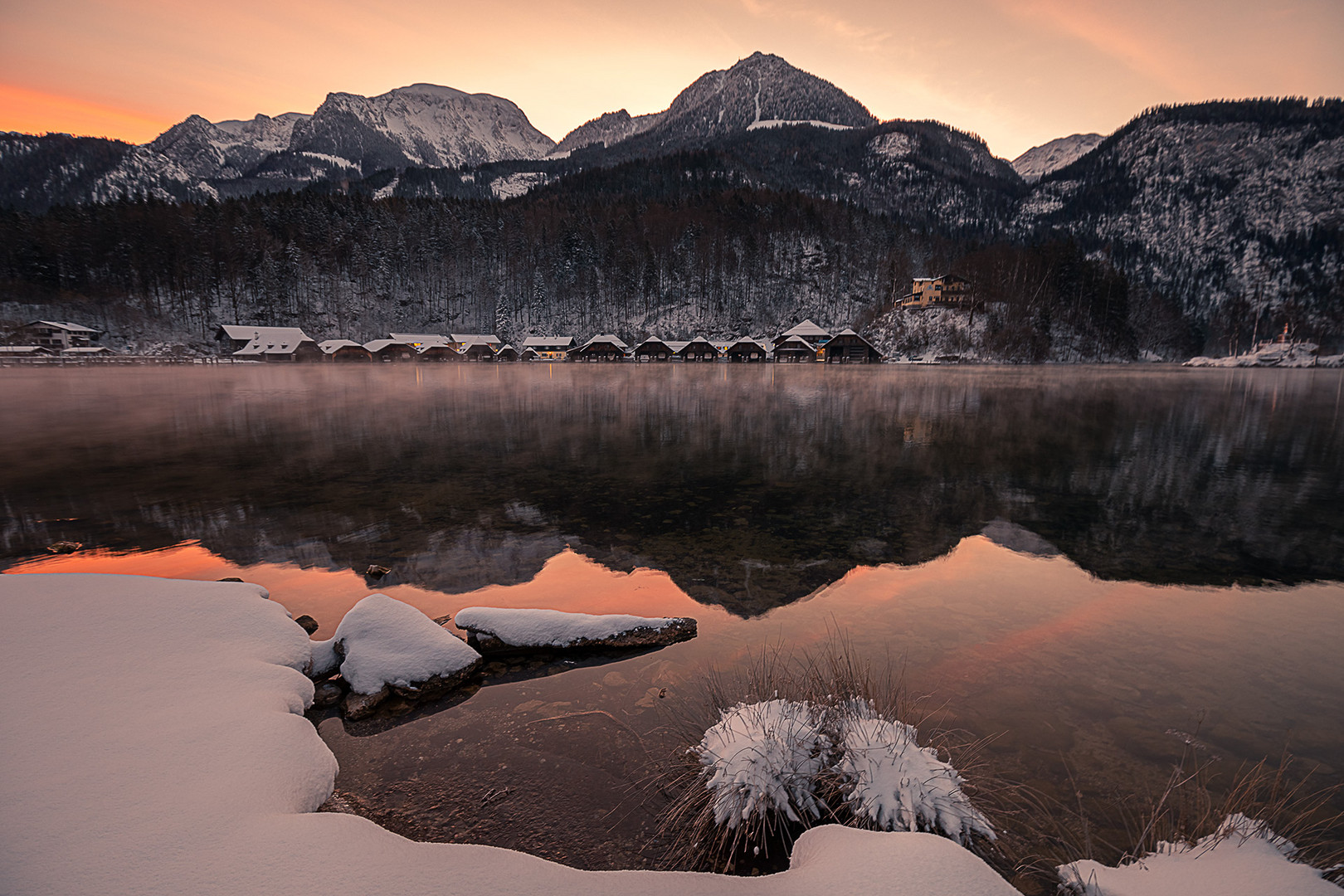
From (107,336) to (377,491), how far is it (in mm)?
149023

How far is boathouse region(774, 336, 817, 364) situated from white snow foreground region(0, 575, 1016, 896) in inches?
4404

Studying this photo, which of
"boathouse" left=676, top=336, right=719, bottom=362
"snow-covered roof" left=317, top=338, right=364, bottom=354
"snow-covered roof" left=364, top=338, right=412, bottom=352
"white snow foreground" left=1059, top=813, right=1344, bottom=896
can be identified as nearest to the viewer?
"white snow foreground" left=1059, top=813, right=1344, bottom=896

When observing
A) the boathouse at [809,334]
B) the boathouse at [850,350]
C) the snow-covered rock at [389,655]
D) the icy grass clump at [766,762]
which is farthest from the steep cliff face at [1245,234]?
the snow-covered rock at [389,655]

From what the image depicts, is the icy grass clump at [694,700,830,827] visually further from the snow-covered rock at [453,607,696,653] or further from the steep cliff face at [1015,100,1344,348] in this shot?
the steep cliff face at [1015,100,1344,348]

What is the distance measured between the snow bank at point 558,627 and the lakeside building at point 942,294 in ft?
383

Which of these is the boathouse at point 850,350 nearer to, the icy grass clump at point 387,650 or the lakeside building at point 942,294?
the lakeside building at point 942,294

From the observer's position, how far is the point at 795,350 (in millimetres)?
114312

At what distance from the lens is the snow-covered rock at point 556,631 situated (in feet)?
24.0

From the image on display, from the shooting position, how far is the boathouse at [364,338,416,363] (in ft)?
388

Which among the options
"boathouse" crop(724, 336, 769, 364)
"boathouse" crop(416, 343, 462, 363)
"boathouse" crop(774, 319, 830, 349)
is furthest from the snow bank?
"boathouse" crop(416, 343, 462, 363)

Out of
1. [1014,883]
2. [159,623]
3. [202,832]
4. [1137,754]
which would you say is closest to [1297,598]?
[1137,754]

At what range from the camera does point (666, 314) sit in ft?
438

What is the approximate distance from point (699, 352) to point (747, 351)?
10.7 meters

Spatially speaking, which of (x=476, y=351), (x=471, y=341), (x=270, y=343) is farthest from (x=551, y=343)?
(x=270, y=343)
